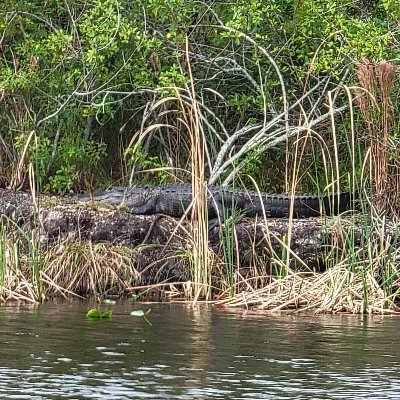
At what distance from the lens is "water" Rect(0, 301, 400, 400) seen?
17.3ft

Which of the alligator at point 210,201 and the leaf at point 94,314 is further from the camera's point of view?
the alligator at point 210,201

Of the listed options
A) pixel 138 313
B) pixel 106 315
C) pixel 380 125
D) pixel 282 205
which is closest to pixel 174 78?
pixel 282 205

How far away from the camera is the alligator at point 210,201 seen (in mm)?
11203

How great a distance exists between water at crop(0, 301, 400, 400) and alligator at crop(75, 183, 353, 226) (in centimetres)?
281

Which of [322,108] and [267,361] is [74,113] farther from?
[267,361]

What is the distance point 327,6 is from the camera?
1116 centimetres

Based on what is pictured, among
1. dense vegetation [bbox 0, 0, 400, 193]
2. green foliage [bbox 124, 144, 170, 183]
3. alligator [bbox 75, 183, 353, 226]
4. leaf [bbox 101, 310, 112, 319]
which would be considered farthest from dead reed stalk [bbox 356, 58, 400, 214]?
green foliage [bbox 124, 144, 170, 183]

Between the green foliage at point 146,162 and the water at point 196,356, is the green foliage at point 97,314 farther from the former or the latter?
the green foliage at point 146,162

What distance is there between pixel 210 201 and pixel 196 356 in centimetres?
532

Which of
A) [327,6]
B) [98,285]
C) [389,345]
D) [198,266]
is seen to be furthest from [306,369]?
[327,6]

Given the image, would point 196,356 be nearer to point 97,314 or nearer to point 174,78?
point 97,314

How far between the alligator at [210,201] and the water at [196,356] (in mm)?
2812

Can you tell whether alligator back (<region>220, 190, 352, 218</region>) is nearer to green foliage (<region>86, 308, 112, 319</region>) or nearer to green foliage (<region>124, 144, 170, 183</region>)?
green foliage (<region>124, 144, 170, 183</region>)

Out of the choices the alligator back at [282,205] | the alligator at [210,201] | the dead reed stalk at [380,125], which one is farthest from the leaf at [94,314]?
the alligator back at [282,205]
